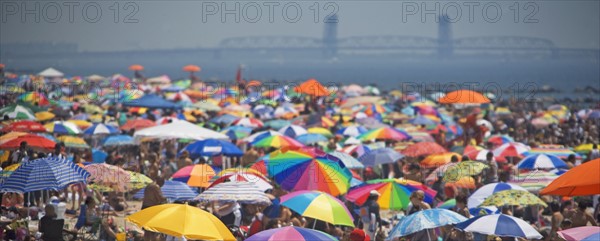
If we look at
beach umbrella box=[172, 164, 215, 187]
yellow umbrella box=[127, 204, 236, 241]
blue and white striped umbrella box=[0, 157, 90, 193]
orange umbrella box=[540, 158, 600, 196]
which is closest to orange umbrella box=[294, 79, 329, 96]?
beach umbrella box=[172, 164, 215, 187]

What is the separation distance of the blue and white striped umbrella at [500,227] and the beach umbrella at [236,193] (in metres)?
2.35

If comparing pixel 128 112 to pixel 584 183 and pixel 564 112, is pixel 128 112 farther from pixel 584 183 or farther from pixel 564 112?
pixel 584 183

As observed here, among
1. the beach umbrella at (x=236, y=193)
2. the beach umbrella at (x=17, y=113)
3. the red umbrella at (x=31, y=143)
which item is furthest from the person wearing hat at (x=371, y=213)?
the beach umbrella at (x=17, y=113)

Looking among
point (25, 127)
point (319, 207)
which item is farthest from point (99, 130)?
point (319, 207)

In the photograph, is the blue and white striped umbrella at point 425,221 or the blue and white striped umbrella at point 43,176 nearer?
the blue and white striped umbrella at point 425,221

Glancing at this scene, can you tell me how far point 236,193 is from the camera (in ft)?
33.1

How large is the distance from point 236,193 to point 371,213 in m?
2.03

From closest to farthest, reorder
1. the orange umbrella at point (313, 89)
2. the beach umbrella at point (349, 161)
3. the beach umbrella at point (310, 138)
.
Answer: the beach umbrella at point (349, 161), the beach umbrella at point (310, 138), the orange umbrella at point (313, 89)

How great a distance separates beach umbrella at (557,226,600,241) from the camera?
7785mm

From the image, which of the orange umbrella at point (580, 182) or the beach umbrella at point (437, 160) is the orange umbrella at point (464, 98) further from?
the orange umbrella at point (580, 182)

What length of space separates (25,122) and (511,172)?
8.63 metres

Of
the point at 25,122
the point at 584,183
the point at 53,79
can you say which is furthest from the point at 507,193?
the point at 53,79

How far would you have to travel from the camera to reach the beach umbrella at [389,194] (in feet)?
36.7

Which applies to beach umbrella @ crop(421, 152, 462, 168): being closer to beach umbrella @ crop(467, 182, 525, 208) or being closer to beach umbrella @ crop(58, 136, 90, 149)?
beach umbrella @ crop(467, 182, 525, 208)
